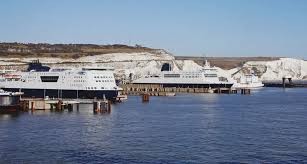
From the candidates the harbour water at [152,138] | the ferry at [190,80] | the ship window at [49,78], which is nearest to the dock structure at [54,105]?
the harbour water at [152,138]

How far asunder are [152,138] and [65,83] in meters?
43.4

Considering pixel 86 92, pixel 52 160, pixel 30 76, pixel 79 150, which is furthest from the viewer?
pixel 30 76

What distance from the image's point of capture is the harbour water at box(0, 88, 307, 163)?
32562 millimetres

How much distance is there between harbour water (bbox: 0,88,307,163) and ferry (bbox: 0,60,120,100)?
1970cm

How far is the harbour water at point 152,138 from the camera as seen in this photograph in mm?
32562

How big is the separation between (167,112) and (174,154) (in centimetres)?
2846

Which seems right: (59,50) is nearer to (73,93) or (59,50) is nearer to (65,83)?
(65,83)

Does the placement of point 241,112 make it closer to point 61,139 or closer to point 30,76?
point 61,139

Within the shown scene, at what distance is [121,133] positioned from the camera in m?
42.7

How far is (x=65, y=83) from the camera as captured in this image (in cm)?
8106

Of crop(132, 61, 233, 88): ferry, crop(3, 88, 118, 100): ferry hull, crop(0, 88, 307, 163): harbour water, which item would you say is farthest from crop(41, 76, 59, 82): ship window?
crop(132, 61, 233, 88): ferry

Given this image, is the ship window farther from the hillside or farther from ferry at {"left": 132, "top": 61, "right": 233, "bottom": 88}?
the hillside

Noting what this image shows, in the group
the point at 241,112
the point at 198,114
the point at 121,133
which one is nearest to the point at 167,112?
the point at 198,114

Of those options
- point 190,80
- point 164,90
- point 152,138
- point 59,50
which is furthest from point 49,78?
point 59,50
